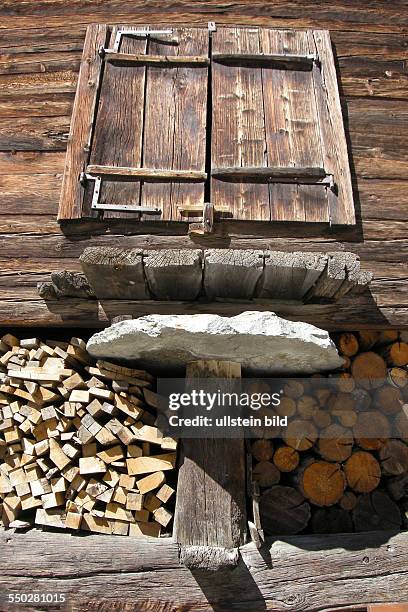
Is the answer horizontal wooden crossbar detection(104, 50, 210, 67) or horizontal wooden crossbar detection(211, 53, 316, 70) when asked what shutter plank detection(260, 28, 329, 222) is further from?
horizontal wooden crossbar detection(104, 50, 210, 67)

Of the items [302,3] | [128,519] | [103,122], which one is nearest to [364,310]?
[128,519]

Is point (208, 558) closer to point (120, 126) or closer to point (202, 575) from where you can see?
point (202, 575)

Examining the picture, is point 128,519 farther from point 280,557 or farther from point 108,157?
point 108,157

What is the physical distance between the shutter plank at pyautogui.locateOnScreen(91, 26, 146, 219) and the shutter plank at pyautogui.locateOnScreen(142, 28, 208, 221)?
72 mm

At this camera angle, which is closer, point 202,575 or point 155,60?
point 202,575

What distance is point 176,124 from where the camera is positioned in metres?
3.86

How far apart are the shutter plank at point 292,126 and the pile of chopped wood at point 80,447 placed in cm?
164

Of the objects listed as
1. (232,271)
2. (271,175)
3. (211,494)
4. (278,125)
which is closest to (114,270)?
(232,271)

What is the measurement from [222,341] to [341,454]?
47.0 inches

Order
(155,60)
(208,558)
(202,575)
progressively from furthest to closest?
(155,60), (202,575), (208,558)

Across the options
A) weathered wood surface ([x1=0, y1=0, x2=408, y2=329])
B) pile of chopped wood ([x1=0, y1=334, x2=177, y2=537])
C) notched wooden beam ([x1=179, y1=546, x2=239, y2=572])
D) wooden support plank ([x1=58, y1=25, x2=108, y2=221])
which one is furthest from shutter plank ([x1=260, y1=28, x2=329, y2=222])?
notched wooden beam ([x1=179, y1=546, x2=239, y2=572])

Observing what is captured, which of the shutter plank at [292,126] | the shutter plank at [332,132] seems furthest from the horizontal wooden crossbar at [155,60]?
the shutter plank at [332,132]

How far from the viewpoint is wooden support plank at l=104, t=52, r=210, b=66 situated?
4.11 m

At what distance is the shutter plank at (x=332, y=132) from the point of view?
11.8 ft
